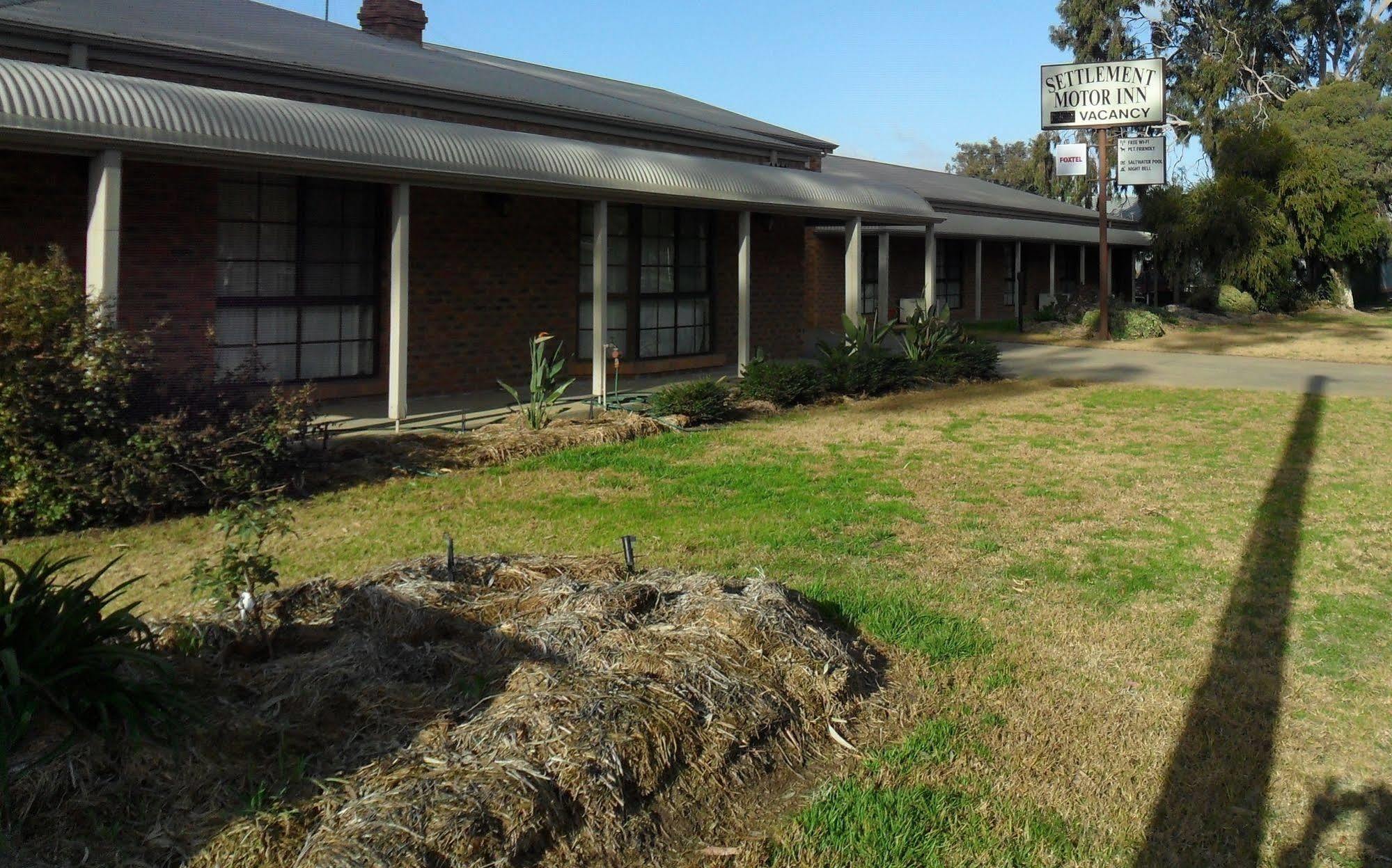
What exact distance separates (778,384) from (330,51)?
20.9 ft

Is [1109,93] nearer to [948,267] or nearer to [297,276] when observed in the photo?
[948,267]

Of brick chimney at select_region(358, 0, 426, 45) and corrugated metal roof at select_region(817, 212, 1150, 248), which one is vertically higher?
brick chimney at select_region(358, 0, 426, 45)

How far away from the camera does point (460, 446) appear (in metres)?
10.5

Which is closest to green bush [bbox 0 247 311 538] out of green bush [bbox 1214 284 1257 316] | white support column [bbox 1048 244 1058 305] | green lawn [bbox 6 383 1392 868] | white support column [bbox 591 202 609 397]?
green lawn [bbox 6 383 1392 868]

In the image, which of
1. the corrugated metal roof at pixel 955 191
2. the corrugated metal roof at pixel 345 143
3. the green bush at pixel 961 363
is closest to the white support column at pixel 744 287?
the corrugated metal roof at pixel 345 143

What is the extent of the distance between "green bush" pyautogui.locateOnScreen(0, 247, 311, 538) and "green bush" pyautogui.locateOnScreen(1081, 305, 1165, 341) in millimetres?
22324

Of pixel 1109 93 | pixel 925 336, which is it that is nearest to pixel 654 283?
pixel 925 336

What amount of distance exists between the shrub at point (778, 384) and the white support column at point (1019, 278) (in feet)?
50.7

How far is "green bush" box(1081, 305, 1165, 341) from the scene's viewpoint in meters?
27.2

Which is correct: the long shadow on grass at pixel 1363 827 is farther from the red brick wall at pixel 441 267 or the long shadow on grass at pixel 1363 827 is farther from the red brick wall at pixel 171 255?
the red brick wall at pixel 171 255

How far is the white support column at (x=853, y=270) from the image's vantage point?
16.7 m

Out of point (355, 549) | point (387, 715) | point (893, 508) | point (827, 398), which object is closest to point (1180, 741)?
point (387, 715)

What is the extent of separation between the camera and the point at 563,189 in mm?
12578

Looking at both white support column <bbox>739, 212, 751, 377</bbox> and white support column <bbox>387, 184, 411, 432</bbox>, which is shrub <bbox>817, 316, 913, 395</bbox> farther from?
white support column <bbox>387, 184, 411, 432</bbox>
